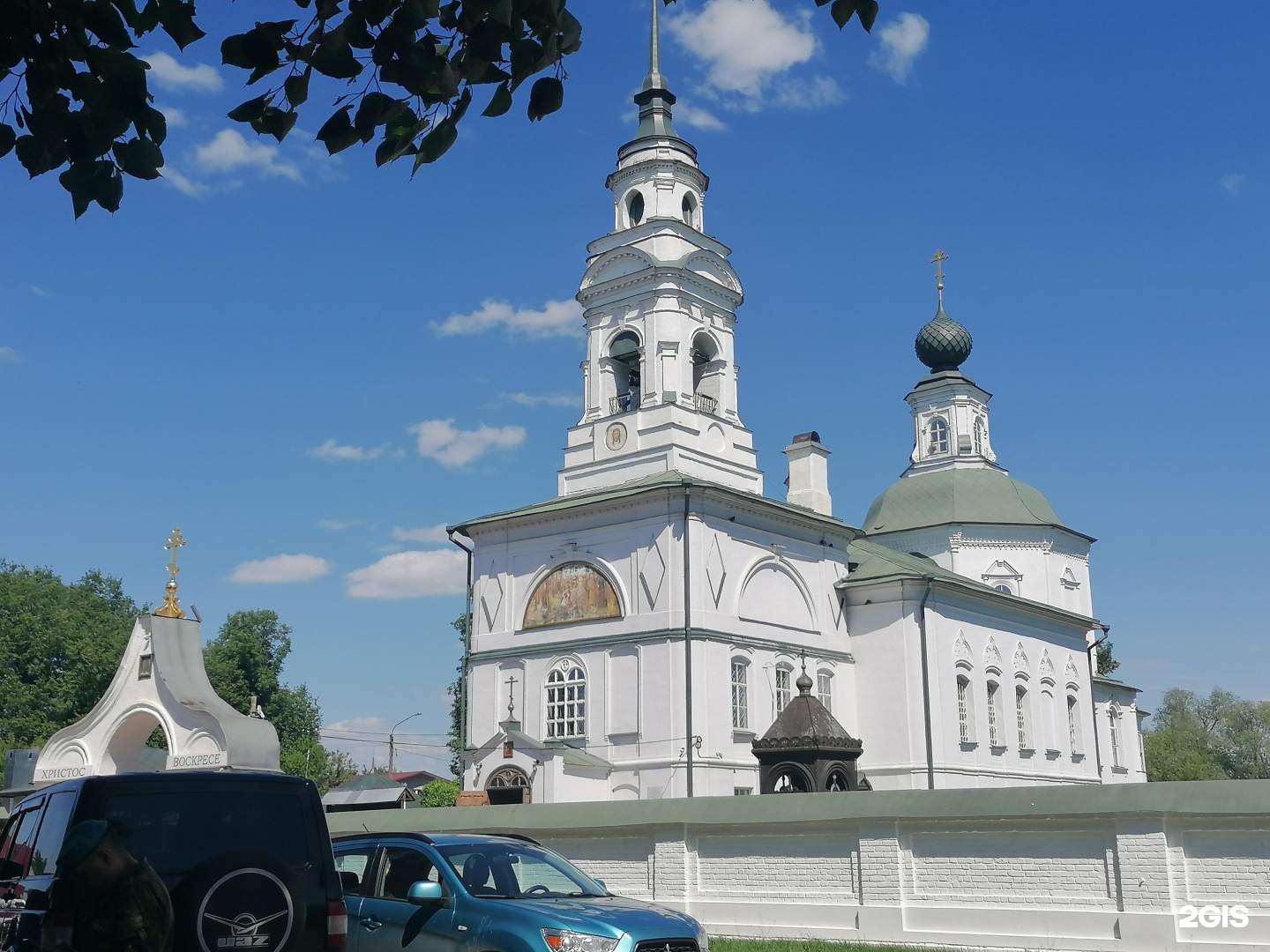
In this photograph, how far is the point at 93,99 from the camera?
512cm

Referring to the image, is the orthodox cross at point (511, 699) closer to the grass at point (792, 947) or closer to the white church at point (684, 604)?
the white church at point (684, 604)

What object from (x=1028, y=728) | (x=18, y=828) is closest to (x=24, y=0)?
(x=18, y=828)

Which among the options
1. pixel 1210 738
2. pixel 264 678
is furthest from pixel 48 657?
pixel 1210 738

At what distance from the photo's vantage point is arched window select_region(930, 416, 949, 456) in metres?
54.1

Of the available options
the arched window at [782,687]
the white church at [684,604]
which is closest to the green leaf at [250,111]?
the white church at [684,604]

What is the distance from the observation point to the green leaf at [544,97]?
5871 millimetres

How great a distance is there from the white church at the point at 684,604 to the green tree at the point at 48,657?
29.5 meters

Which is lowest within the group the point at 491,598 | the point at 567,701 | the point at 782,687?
the point at 567,701

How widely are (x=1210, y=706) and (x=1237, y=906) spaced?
8529 centimetres

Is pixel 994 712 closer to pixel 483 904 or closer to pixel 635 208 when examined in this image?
pixel 635 208

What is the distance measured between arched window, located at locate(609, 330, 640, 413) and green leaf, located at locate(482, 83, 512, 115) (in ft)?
93.0

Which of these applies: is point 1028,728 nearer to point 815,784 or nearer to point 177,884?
point 815,784

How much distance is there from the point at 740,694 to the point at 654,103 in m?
17.1

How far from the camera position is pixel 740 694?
31438mm
